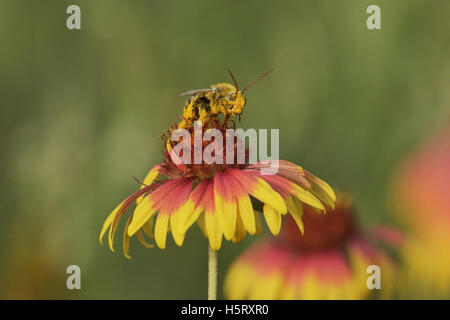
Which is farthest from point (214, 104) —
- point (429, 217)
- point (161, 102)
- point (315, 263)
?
point (161, 102)

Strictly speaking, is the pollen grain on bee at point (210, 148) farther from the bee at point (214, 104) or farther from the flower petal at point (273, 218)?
the flower petal at point (273, 218)

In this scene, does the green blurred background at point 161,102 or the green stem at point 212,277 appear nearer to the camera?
the green stem at point 212,277

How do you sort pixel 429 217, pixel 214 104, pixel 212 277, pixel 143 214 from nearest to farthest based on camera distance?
pixel 212 277 < pixel 143 214 < pixel 429 217 < pixel 214 104

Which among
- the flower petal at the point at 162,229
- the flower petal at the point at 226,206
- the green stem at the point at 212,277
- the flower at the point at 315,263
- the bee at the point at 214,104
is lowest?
the flower at the point at 315,263

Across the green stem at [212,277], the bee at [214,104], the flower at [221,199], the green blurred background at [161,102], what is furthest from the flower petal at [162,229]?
the green blurred background at [161,102]

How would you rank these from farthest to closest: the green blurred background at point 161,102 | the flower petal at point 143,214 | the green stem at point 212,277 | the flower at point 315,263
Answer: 1. the green blurred background at point 161,102
2. the flower at point 315,263
3. the flower petal at point 143,214
4. the green stem at point 212,277

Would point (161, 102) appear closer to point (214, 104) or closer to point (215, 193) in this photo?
point (214, 104)

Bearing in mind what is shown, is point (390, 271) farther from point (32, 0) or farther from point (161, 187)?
point (32, 0)

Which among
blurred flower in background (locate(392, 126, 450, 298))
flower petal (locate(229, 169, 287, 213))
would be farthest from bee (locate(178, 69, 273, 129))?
blurred flower in background (locate(392, 126, 450, 298))
